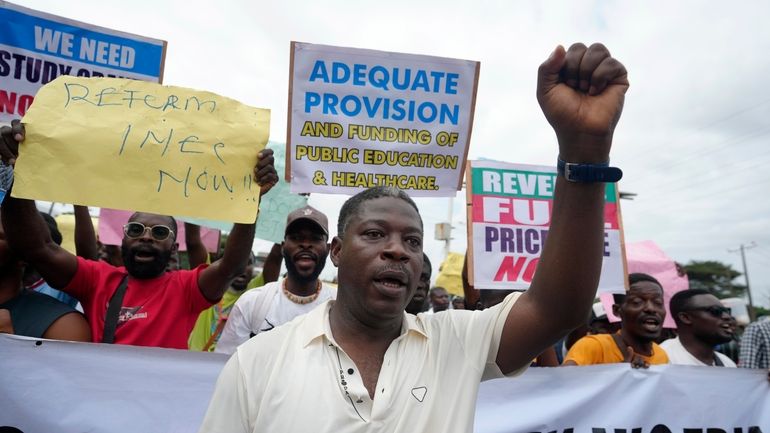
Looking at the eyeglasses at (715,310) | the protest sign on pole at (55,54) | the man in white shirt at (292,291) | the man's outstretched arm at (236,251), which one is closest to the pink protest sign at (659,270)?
the eyeglasses at (715,310)

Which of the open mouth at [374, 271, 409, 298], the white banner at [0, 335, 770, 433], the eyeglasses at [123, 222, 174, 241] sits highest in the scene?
the eyeglasses at [123, 222, 174, 241]

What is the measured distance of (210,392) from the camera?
2.85m

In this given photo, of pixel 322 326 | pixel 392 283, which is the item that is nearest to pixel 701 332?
pixel 392 283

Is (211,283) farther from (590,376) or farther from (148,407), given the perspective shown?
(590,376)

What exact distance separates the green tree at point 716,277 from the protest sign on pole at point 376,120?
4869 centimetres

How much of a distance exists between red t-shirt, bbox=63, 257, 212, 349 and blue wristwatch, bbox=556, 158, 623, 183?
2256mm

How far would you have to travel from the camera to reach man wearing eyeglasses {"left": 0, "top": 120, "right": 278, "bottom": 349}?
2691mm

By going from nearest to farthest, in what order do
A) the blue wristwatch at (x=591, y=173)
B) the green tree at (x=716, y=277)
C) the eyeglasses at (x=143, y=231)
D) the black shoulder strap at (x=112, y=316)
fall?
1. the blue wristwatch at (x=591, y=173)
2. the black shoulder strap at (x=112, y=316)
3. the eyeglasses at (x=143, y=231)
4. the green tree at (x=716, y=277)

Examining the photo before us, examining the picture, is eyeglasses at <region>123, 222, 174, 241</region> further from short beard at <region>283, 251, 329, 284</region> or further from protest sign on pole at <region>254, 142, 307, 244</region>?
protest sign on pole at <region>254, 142, 307, 244</region>

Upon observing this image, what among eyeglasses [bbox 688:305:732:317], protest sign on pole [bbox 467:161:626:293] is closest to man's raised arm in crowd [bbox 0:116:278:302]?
protest sign on pole [bbox 467:161:626:293]

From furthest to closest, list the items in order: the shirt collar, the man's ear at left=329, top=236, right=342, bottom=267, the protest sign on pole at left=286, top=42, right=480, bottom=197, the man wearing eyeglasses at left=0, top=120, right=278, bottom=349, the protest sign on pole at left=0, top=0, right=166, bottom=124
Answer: the protest sign on pole at left=286, top=42, right=480, bottom=197 → the protest sign on pole at left=0, top=0, right=166, bottom=124 → the man wearing eyeglasses at left=0, top=120, right=278, bottom=349 → the man's ear at left=329, top=236, right=342, bottom=267 → the shirt collar

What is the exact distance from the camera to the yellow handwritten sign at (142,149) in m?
2.50

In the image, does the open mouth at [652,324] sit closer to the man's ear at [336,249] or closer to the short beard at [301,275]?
the short beard at [301,275]

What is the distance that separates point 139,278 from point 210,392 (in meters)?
0.81
